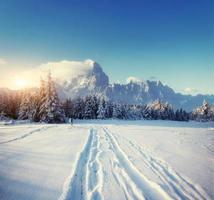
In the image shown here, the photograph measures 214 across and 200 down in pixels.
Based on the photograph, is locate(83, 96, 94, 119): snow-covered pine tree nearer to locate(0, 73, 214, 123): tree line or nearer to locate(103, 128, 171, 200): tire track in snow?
locate(0, 73, 214, 123): tree line

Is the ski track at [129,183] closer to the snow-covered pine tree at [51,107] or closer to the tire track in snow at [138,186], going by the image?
the tire track in snow at [138,186]

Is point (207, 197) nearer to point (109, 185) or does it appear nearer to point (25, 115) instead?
point (109, 185)

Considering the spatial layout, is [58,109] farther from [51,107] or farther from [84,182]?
[84,182]

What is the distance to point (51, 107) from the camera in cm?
3831

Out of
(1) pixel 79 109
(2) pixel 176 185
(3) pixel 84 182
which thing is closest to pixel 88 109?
(1) pixel 79 109

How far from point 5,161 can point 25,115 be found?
164ft

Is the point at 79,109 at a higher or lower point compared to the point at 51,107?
higher

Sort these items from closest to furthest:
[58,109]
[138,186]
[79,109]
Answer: [138,186] < [58,109] < [79,109]

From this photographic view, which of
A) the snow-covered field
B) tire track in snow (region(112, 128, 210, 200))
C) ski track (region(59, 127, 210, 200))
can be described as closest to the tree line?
the snow-covered field

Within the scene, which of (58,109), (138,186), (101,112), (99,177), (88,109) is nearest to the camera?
(138,186)

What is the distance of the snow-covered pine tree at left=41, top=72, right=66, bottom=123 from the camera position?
124ft

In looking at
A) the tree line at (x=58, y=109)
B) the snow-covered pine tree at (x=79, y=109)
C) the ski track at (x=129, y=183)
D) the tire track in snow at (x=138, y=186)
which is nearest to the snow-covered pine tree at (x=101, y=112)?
the tree line at (x=58, y=109)

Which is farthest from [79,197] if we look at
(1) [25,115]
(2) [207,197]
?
(1) [25,115]

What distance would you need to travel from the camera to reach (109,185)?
545cm
